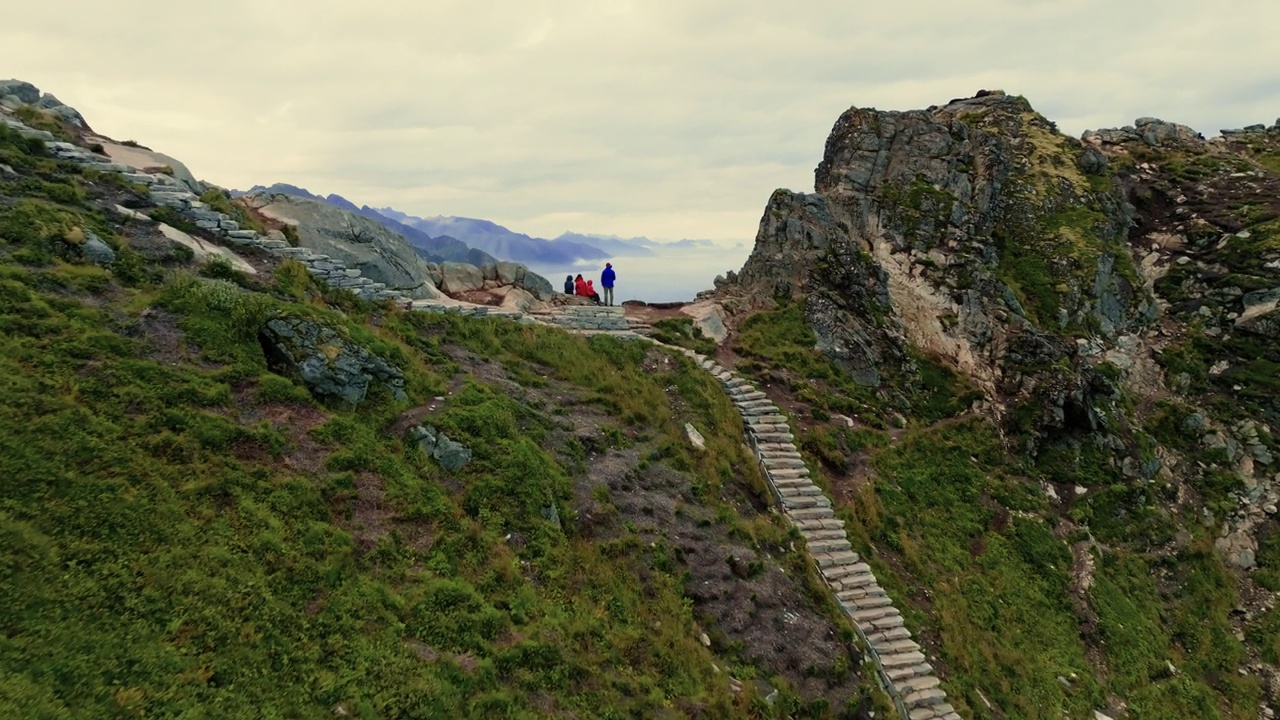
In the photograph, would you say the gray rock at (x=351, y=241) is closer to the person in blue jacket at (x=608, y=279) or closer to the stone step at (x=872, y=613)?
the person in blue jacket at (x=608, y=279)

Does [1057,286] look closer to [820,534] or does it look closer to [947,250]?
[947,250]

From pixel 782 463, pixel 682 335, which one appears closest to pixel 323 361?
pixel 782 463

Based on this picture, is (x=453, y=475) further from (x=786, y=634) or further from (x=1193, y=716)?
(x=1193, y=716)

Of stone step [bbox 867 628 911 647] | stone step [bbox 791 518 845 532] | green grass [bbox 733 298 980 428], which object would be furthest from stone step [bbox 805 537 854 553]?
green grass [bbox 733 298 980 428]

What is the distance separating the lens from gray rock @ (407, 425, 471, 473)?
16.7 metres

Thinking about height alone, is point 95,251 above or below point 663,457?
above

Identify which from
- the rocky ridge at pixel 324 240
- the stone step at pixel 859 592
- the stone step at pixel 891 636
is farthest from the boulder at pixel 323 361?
the stone step at pixel 891 636

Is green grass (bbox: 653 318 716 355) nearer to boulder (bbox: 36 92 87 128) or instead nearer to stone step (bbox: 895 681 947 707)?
Answer: stone step (bbox: 895 681 947 707)

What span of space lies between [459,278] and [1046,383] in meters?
31.2

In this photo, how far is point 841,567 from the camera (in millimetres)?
21312

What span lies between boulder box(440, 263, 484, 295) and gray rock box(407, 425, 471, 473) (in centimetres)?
2025

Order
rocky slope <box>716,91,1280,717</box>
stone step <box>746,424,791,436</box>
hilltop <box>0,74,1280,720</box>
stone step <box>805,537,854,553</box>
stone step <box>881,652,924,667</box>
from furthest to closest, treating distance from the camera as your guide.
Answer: stone step <box>746,424,791,436</box> < rocky slope <box>716,91,1280,717</box> < stone step <box>805,537,854,553</box> < stone step <box>881,652,924,667</box> < hilltop <box>0,74,1280,720</box>

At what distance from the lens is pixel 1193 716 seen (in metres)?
22.2

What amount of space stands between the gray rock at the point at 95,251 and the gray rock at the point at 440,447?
9.99 metres
